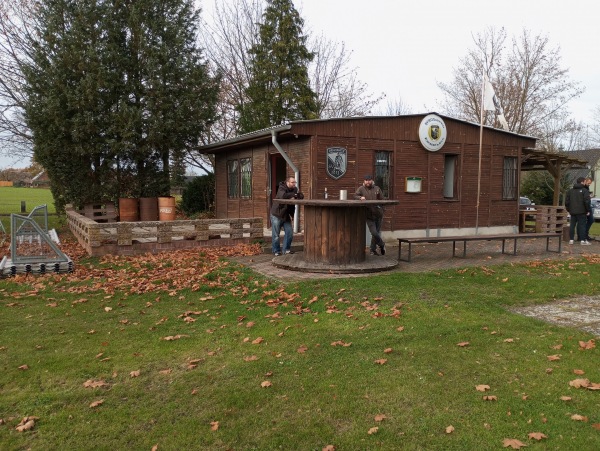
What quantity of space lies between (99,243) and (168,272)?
2.75 metres

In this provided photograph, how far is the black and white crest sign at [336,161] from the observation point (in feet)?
41.2

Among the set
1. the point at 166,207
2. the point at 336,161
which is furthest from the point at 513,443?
the point at 166,207

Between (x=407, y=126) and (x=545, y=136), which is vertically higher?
(x=545, y=136)

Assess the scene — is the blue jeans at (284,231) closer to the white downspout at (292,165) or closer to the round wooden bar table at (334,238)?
the round wooden bar table at (334,238)

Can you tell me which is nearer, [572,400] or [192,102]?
[572,400]

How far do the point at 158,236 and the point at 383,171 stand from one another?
6.24 m

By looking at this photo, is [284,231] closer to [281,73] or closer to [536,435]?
[536,435]

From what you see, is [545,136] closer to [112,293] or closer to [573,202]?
[573,202]

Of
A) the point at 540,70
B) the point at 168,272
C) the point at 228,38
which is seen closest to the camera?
the point at 168,272

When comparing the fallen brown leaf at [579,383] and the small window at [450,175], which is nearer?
the fallen brown leaf at [579,383]

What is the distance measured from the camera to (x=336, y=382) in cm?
407

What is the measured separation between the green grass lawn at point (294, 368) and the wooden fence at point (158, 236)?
3288mm

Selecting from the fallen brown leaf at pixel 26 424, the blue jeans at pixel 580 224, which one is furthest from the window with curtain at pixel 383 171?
the fallen brown leaf at pixel 26 424

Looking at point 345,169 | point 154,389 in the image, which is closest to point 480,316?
point 154,389
